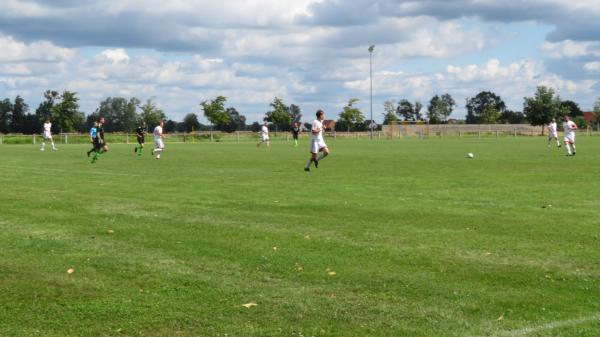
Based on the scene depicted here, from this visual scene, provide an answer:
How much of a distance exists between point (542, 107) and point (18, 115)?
329 ft

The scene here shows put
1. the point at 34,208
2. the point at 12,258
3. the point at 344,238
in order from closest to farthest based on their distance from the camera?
the point at 12,258
the point at 344,238
the point at 34,208

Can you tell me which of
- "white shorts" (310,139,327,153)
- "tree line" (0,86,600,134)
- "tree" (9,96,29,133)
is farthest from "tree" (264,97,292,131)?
"white shorts" (310,139,327,153)

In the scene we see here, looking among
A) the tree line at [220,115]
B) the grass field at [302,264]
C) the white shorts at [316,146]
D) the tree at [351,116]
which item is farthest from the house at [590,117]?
the grass field at [302,264]

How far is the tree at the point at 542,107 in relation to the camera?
384 feet

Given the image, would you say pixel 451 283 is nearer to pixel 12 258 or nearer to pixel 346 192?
pixel 12 258

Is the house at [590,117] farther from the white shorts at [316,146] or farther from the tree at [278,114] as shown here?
the white shorts at [316,146]

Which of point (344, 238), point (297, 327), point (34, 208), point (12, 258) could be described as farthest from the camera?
point (34, 208)

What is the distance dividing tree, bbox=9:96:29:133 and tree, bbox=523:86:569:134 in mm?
95977

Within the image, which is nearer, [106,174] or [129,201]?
[129,201]

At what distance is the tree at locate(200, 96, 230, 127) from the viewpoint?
102m

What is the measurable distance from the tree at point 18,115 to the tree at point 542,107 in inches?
3779

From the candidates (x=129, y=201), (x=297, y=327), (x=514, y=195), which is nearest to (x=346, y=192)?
(x=514, y=195)

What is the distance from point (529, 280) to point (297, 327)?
2668mm

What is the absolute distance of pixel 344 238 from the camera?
969cm
